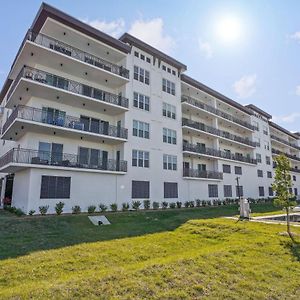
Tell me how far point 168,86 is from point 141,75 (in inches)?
180

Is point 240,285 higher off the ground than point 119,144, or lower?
lower

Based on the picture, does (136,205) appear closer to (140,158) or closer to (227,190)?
(140,158)

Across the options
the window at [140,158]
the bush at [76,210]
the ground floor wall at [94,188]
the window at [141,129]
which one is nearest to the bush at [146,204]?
the ground floor wall at [94,188]

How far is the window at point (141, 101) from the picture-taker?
90.0 feet

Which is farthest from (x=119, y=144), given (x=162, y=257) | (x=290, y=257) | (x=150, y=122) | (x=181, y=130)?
(x=290, y=257)

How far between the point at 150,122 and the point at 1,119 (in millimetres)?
22950

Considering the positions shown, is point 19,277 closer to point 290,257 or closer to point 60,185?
point 290,257

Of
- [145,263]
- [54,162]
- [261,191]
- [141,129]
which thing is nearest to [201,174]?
[141,129]

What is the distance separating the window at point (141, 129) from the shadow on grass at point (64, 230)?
932cm

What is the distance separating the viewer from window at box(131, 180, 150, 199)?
25609mm

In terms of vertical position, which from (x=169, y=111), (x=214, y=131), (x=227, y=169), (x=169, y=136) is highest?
(x=169, y=111)

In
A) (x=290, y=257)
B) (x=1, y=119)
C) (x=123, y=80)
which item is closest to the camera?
(x=290, y=257)

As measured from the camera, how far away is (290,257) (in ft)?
33.2

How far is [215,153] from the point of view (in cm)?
3688
